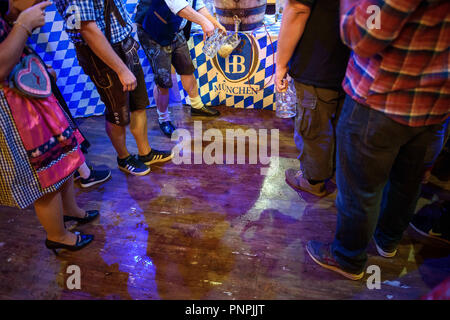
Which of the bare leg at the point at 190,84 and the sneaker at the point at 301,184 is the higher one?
the bare leg at the point at 190,84

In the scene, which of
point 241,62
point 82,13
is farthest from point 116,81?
point 241,62

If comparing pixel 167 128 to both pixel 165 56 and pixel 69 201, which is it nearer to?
pixel 165 56

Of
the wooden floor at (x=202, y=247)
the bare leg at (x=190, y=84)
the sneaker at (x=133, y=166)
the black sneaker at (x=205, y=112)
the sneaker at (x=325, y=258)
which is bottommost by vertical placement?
the wooden floor at (x=202, y=247)

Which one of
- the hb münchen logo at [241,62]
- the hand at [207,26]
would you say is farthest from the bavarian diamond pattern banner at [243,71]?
the hand at [207,26]

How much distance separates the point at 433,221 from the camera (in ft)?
5.86

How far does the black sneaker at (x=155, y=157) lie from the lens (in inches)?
97.2

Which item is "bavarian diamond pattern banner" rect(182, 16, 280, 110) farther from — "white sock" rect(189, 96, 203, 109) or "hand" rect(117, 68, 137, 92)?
"hand" rect(117, 68, 137, 92)

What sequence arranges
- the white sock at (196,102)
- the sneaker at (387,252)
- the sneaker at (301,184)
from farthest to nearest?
the white sock at (196,102) < the sneaker at (301,184) < the sneaker at (387,252)

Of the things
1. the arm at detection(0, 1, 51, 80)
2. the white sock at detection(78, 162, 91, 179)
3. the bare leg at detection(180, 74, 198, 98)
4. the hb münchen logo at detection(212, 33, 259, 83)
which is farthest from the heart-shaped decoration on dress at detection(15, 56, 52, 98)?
the hb münchen logo at detection(212, 33, 259, 83)

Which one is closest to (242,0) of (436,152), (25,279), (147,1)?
(147,1)

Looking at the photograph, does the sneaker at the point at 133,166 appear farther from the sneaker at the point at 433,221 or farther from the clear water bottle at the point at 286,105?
the sneaker at the point at 433,221

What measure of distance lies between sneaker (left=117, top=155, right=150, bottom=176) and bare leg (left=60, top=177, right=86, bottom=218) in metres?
0.55

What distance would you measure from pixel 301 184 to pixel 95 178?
158cm

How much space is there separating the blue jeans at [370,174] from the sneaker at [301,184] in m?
0.54
